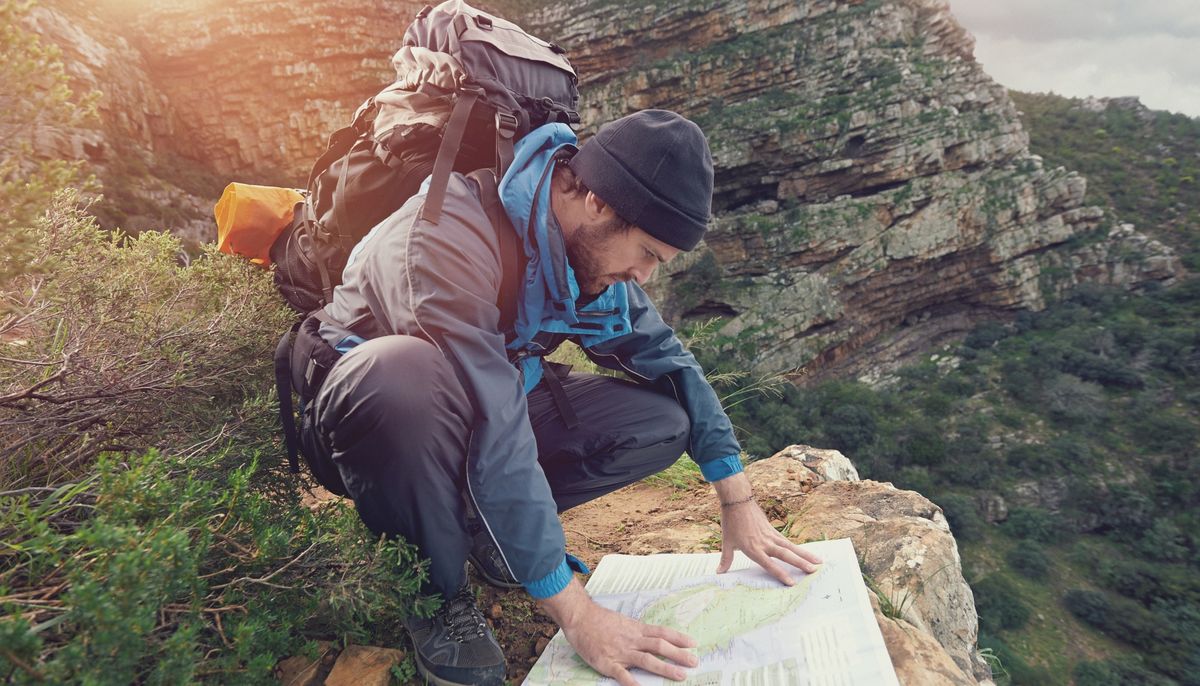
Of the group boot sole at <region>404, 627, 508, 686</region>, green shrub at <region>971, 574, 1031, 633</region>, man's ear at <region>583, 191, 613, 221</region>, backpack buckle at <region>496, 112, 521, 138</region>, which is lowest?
green shrub at <region>971, 574, 1031, 633</region>

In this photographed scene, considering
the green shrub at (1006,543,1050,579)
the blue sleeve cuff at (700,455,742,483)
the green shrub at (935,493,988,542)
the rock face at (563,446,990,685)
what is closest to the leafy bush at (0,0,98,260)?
the blue sleeve cuff at (700,455,742,483)

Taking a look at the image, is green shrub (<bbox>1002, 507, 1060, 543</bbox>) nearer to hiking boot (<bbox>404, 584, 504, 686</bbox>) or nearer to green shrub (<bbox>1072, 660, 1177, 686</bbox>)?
green shrub (<bbox>1072, 660, 1177, 686</bbox>)

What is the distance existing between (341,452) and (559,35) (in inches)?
1105

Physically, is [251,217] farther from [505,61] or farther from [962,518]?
[962,518]

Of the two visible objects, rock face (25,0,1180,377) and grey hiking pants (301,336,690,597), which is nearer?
grey hiking pants (301,336,690,597)

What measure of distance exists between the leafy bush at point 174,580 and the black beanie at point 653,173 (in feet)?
2.69

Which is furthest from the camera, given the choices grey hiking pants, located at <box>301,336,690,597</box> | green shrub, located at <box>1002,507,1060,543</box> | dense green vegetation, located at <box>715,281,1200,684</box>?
green shrub, located at <box>1002,507,1060,543</box>

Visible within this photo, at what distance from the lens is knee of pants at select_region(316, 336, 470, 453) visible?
100 centimetres

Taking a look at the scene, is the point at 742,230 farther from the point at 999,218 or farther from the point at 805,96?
the point at 999,218

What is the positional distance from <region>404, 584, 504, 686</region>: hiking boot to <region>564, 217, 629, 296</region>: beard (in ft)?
2.47

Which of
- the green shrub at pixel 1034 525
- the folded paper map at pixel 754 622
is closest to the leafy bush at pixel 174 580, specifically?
the folded paper map at pixel 754 622

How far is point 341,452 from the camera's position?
1079 mm

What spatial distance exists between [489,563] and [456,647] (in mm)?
396

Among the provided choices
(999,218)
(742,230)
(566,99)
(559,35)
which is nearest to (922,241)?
(999,218)
